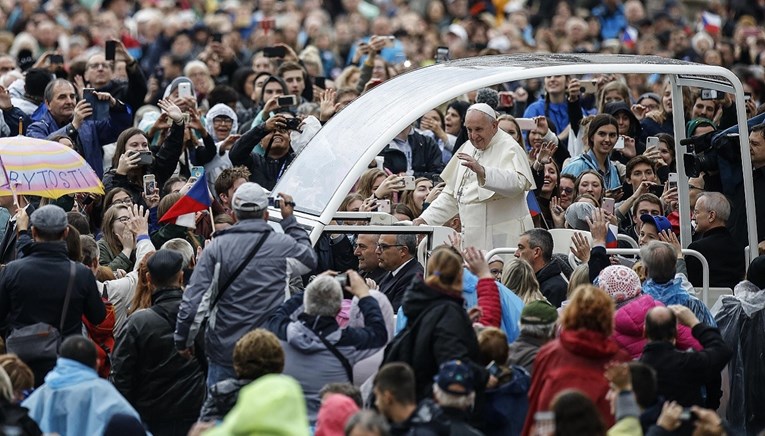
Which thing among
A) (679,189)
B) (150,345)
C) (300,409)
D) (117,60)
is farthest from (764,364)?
(117,60)

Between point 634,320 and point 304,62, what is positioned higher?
point 304,62

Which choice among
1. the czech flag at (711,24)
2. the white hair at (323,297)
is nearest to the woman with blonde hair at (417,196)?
the white hair at (323,297)

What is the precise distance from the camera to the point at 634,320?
978cm

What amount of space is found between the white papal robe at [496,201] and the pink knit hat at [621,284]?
5.80 ft

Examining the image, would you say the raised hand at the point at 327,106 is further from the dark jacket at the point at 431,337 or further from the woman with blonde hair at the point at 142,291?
the dark jacket at the point at 431,337

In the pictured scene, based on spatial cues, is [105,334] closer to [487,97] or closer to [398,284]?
[398,284]

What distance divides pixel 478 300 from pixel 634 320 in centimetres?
94

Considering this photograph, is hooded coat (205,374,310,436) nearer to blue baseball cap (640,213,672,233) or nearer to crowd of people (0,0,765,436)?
crowd of people (0,0,765,436)

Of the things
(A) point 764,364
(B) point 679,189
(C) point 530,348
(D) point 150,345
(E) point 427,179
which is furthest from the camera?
(E) point 427,179

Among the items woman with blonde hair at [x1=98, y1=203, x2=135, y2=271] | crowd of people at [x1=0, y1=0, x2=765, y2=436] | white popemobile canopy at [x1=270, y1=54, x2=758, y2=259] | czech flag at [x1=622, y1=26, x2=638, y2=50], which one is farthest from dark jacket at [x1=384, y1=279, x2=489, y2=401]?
czech flag at [x1=622, y1=26, x2=638, y2=50]

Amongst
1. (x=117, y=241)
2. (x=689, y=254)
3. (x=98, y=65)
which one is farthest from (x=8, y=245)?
(x=689, y=254)

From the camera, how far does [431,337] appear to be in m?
8.94

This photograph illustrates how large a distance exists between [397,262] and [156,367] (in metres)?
1.88

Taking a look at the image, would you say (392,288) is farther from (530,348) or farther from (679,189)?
(679,189)
